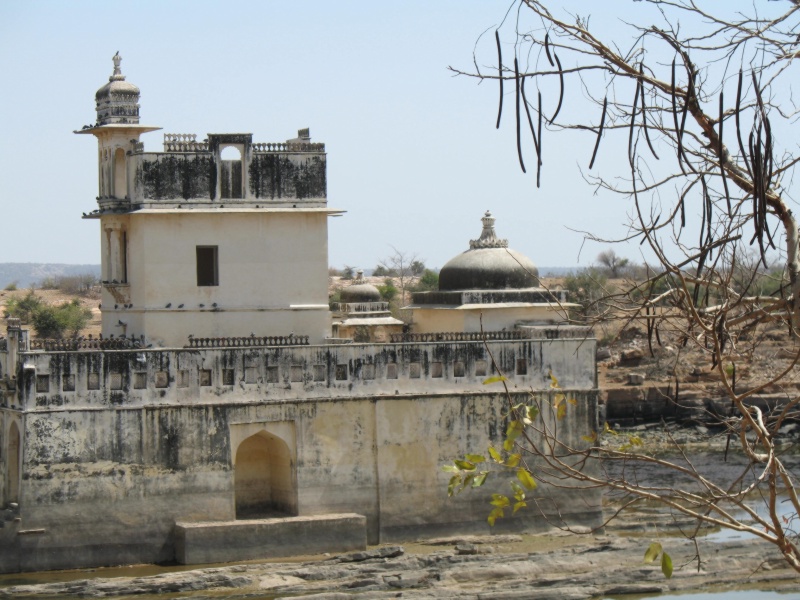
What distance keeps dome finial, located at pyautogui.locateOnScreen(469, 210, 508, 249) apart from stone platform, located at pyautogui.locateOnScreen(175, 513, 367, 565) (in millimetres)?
6512

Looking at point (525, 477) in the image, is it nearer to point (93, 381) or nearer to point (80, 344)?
point (93, 381)

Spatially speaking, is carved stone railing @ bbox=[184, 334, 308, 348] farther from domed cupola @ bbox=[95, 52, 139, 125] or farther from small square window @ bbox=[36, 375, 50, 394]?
domed cupola @ bbox=[95, 52, 139, 125]

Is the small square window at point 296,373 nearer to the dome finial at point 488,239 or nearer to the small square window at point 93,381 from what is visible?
the small square window at point 93,381

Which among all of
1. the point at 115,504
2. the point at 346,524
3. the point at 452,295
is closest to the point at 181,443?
the point at 115,504

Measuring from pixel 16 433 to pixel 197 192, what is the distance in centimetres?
496

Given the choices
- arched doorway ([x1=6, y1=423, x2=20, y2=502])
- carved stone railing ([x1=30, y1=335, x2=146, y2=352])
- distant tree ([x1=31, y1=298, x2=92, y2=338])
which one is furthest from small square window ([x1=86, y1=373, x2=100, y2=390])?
distant tree ([x1=31, y1=298, x2=92, y2=338])

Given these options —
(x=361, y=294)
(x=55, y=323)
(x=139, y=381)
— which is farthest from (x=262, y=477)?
(x=55, y=323)

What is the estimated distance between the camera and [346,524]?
840 inches

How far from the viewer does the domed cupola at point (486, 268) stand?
25.1 m

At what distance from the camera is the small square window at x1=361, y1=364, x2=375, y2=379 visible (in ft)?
72.7

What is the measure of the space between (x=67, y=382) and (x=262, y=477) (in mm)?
3794

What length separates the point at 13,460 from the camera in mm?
21484

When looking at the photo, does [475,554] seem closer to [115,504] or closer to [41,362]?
[115,504]

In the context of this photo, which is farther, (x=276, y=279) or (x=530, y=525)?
(x=276, y=279)
